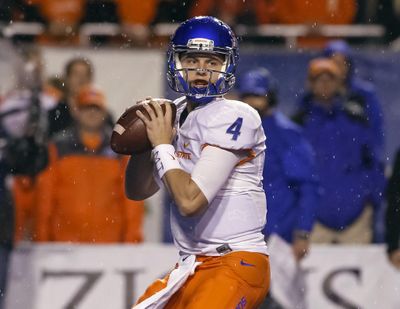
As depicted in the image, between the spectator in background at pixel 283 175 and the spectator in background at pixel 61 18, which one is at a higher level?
the spectator in background at pixel 61 18

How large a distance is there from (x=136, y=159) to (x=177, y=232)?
0.37 metres

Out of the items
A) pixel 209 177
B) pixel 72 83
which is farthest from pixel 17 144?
pixel 209 177

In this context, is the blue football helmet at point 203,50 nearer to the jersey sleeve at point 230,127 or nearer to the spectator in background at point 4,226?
the jersey sleeve at point 230,127

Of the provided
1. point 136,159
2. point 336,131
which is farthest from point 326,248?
point 136,159

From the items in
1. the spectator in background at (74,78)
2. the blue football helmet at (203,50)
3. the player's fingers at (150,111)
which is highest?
the blue football helmet at (203,50)

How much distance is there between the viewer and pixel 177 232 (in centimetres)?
433

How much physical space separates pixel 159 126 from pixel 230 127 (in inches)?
10.8

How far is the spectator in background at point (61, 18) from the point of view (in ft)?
28.3

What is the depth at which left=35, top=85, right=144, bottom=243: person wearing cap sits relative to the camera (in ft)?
23.8

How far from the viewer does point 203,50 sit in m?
4.32

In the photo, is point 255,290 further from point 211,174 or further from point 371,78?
point 371,78

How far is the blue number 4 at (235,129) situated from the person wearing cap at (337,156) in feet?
11.3

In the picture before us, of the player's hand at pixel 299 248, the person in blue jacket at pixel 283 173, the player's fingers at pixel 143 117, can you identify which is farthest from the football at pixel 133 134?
the player's hand at pixel 299 248

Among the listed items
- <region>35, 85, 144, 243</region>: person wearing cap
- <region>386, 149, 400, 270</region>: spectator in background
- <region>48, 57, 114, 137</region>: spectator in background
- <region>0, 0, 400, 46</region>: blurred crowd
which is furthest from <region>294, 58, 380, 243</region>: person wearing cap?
<region>48, 57, 114, 137</region>: spectator in background
